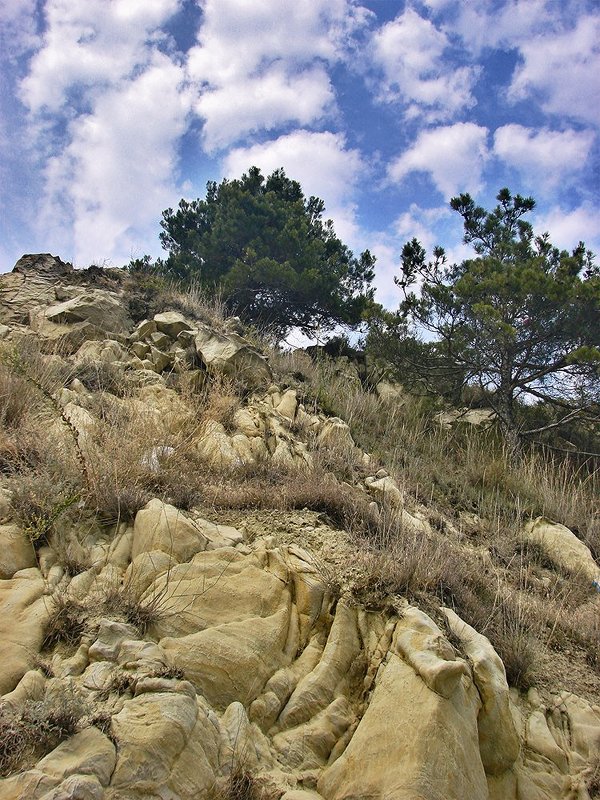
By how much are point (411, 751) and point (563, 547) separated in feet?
14.7

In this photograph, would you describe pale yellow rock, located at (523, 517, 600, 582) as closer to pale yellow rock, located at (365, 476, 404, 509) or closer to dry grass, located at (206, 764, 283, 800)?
pale yellow rock, located at (365, 476, 404, 509)

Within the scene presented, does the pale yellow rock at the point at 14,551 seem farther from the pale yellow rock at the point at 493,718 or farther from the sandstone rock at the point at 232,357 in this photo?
the sandstone rock at the point at 232,357

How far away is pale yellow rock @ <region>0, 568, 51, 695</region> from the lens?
8.20ft

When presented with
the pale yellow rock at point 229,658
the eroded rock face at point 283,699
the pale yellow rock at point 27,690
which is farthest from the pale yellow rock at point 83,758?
the pale yellow rock at point 229,658

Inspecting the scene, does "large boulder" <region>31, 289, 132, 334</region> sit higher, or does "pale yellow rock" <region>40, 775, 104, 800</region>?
"large boulder" <region>31, 289, 132, 334</region>

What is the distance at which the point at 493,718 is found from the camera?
117 inches

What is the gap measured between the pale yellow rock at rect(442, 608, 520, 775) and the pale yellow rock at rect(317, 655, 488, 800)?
0.15m

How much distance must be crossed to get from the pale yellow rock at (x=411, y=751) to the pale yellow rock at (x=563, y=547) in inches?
142

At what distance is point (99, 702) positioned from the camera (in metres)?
2.41

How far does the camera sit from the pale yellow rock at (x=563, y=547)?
18.9 ft

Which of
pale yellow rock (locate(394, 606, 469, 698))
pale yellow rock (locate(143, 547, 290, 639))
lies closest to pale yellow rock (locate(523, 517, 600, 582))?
pale yellow rock (locate(394, 606, 469, 698))

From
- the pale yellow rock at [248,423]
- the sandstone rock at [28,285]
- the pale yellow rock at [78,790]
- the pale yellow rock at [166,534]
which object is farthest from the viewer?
the sandstone rock at [28,285]

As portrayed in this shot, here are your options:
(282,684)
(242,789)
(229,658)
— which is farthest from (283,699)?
(242,789)

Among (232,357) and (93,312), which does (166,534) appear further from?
(93,312)
